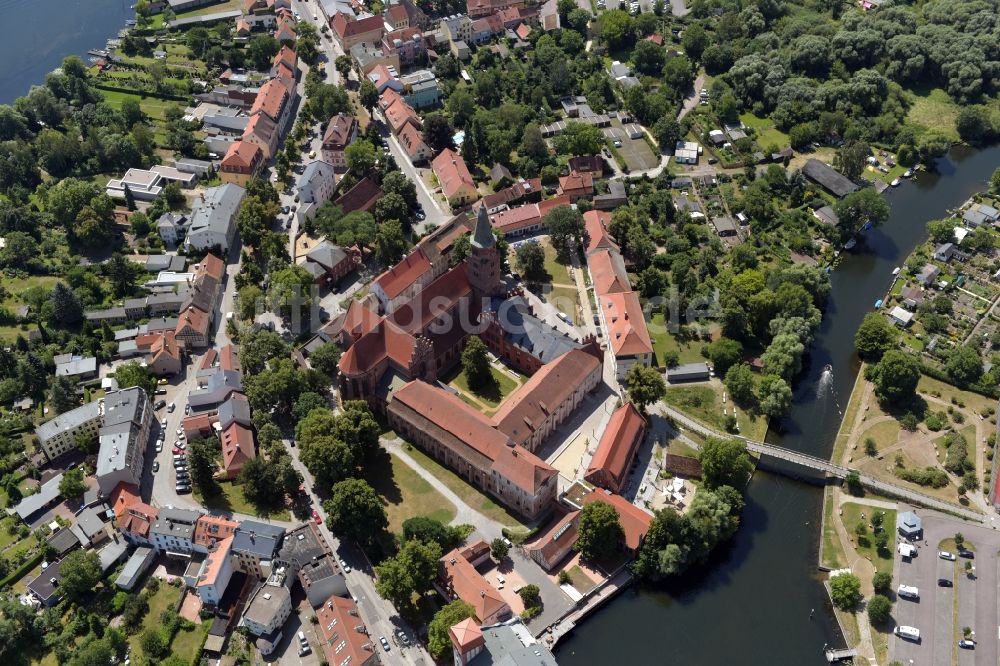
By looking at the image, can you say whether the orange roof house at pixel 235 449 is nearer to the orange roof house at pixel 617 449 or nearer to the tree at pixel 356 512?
the tree at pixel 356 512

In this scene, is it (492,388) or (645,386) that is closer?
(645,386)

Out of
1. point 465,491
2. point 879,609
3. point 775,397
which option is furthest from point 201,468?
point 879,609

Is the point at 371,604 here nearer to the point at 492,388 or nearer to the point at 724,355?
the point at 492,388

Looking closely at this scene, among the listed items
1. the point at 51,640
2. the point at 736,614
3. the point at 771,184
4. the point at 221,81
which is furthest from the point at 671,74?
the point at 51,640

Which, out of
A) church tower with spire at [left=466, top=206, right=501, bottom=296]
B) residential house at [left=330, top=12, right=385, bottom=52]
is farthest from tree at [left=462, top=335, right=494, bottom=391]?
residential house at [left=330, top=12, right=385, bottom=52]

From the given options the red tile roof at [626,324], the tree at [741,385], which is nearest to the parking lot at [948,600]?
the tree at [741,385]

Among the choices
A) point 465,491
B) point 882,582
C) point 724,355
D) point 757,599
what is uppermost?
point 465,491
